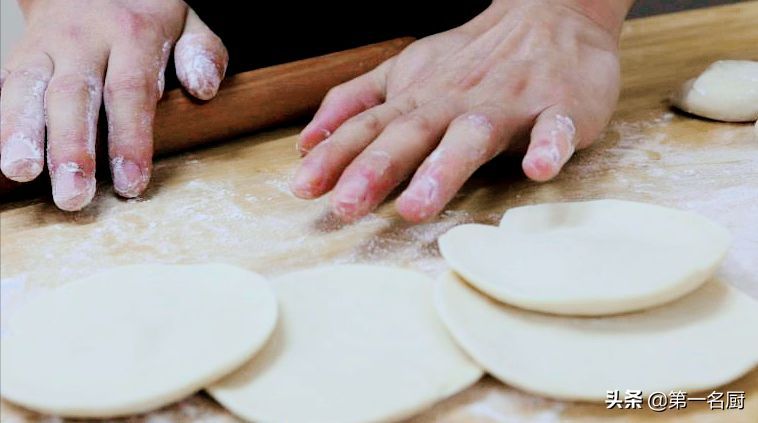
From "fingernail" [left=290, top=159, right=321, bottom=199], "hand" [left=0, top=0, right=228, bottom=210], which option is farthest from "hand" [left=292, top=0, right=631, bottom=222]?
"hand" [left=0, top=0, right=228, bottom=210]

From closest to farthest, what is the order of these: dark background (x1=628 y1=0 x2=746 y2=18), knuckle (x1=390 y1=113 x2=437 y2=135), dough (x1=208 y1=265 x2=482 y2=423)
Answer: dough (x1=208 y1=265 x2=482 y2=423) → knuckle (x1=390 y1=113 x2=437 y2=135) → dark background (x1=628 y1=0 x2=746 y2=18)

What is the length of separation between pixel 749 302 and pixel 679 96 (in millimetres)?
867

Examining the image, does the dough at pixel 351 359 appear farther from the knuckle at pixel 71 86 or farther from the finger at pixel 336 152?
the knuckle at pixel 71 86

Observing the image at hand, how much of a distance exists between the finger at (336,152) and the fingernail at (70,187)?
1.27 feet

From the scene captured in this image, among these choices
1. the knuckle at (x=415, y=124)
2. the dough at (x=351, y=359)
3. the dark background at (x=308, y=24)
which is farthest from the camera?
the dark background at (x=308, y=24)

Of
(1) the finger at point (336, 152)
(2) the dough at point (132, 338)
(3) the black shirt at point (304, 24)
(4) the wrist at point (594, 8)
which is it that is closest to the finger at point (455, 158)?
(1) the finger at point (336, 152)

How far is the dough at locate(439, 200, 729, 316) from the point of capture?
0.93 meters

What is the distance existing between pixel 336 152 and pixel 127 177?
1.35ft

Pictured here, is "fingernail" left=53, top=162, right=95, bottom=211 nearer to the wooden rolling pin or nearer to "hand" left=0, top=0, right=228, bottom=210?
"hand" left=0, top=0, right=228, bottom=210

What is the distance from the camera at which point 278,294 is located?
104cm

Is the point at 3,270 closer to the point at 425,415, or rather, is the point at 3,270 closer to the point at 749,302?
the point at 425,415

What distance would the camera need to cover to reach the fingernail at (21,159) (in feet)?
4.34

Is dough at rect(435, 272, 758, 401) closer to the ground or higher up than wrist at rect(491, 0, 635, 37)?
closer to the ground

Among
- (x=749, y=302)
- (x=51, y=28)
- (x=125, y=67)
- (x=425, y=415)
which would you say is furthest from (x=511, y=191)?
(x=51, y=28)
